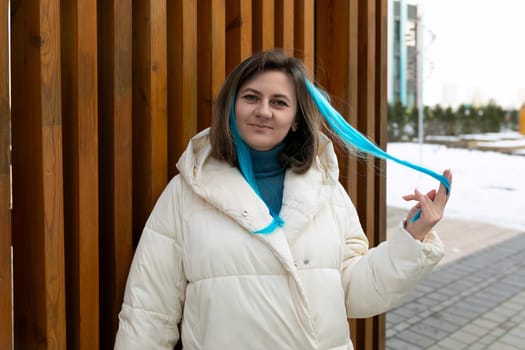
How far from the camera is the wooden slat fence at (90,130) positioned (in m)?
1.72

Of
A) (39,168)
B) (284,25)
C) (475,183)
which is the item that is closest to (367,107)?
(284,25)

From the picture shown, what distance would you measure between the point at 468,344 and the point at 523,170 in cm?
1279

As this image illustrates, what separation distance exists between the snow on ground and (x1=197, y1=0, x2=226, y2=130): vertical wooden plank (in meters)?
2.60

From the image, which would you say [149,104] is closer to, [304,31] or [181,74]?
[181,74]

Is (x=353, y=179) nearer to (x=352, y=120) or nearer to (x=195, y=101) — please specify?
(x=352, y=120)

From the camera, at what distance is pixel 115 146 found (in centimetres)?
195

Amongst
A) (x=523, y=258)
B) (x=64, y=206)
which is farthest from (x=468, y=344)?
(x=64, y=206)

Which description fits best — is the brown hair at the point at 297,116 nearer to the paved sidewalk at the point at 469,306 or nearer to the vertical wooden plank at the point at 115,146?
the vertical wooden plank at the point at 115,146

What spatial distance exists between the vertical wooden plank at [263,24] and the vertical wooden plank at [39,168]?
95 centimetres

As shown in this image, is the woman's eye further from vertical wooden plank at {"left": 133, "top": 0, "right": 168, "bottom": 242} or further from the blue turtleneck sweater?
vertical wooden plank at {"left": 133, "top": 0, "right": 168, "bottom": 242}

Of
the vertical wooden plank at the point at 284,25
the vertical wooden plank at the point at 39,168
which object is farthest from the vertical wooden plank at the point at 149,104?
the vertical wooden plank at the point at 284,25

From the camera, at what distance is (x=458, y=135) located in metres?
27.7

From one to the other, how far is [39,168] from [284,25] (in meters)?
1.27

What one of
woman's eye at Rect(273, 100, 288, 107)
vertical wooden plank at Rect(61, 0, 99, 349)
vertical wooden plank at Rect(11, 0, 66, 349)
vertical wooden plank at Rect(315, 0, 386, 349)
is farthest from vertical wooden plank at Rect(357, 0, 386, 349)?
vertical wooden plank at Rect(11, 0, 66, 349)
